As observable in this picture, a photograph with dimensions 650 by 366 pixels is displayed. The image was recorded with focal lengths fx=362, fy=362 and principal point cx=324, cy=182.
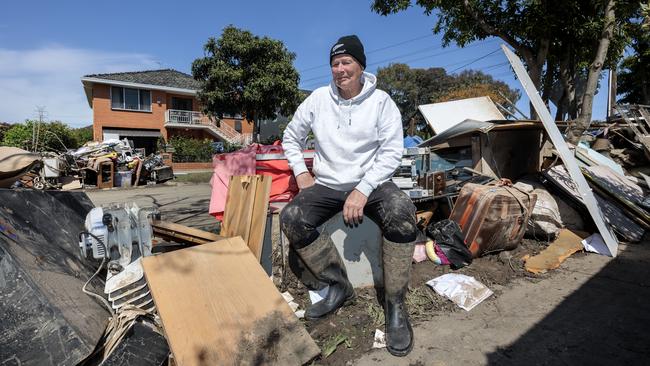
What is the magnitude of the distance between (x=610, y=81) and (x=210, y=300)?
587 inches

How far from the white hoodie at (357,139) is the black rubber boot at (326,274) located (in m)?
0.42

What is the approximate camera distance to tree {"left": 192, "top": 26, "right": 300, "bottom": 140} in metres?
18.3

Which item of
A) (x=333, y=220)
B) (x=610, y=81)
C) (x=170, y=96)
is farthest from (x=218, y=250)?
(x=170, y=96)

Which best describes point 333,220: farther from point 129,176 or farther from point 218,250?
point 129,176

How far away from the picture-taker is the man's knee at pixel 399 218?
2170 mm

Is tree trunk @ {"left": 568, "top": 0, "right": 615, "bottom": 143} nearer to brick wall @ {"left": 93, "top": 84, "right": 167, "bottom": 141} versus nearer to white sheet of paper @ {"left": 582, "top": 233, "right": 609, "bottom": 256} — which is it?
white sheet of paper @ {"left": 582, "top": 233, "right": 609, "bottom": 256}

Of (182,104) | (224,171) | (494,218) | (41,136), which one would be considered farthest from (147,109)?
(494,218)

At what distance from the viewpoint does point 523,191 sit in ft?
12.1

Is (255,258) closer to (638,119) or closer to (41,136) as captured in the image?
(638,119)

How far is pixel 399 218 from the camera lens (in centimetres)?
216

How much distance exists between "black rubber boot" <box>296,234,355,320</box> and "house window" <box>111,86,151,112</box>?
1019 inches

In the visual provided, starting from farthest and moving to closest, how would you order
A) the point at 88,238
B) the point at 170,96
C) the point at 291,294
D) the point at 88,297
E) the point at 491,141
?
the point at 170,96, the point at 491,141, the point at 291,294, the point at 88,238, the point at 88,297

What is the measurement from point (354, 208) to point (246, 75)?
1798 cm

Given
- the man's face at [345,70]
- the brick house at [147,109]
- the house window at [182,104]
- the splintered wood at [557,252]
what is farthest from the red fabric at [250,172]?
the house window at [182,104]
